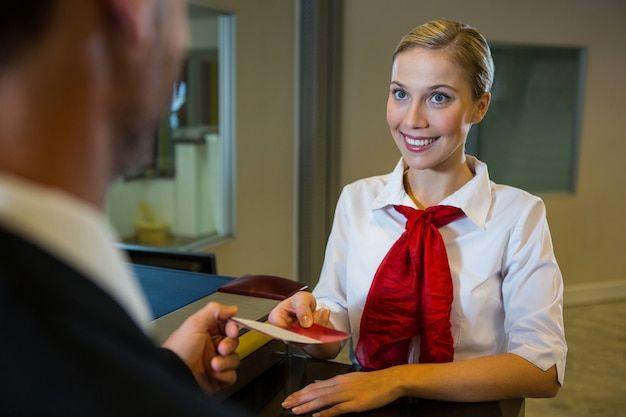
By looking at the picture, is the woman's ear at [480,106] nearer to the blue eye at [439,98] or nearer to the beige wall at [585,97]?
the blue eye at [439,98]

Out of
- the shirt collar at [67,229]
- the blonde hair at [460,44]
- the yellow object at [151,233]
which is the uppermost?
the blonde hair at [460,44]

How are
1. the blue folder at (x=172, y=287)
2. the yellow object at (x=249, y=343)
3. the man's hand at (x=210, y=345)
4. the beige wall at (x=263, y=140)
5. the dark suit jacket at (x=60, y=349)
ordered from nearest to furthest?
the dark suit jacket at (x=60, y=349), the man's hand at (x=210, y=345), the yellow object at (x=249, y=343), the blue folder at (x=172, y=287), the beige wall at (x=263, y=140)

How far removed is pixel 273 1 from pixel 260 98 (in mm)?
648

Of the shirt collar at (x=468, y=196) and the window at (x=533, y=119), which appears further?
the window at (x=533, y=119)

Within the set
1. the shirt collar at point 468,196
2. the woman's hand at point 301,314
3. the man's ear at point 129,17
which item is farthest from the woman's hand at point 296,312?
the man's ear at point 129,17

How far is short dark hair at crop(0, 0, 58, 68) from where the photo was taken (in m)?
0.39

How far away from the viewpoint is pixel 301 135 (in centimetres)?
437

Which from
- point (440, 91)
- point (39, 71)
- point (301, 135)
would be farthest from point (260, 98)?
point (39, 71)

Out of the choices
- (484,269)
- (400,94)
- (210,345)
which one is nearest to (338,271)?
(484,269)

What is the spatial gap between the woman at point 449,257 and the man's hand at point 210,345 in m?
0.28

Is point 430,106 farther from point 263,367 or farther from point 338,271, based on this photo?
point 263,367

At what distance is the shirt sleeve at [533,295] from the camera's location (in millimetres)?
1291

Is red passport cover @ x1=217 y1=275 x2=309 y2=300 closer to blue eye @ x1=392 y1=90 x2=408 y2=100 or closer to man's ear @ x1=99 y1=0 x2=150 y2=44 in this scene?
blue eye @ x1=392 y1=90 x2=408 y2=100

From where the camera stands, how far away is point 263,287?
4.33ft
